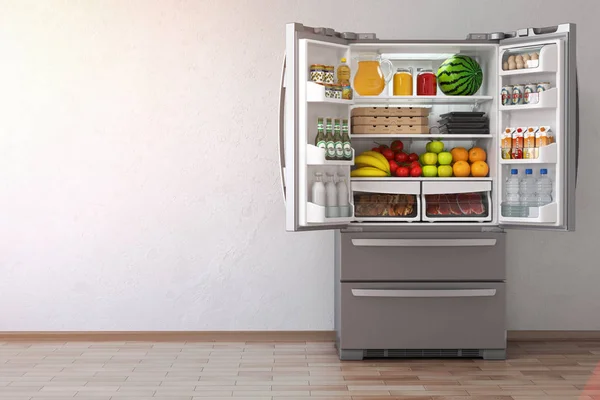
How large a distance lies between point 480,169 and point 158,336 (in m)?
2.44

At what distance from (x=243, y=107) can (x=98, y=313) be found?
5.72 feet

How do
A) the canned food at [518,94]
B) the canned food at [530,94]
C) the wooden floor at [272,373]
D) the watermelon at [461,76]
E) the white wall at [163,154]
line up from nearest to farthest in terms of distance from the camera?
the wooden floor at [272,373] → the canned food at [530,94] → the canned food at [518,94] → the watermelon at [461,76] → the white wall at [163,154]

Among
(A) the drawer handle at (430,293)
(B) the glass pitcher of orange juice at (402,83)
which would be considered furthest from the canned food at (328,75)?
(A) the drawer handle at (430,293)

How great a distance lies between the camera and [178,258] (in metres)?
5.34

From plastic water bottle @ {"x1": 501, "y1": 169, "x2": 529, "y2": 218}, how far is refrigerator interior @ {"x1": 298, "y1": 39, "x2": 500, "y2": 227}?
71mm

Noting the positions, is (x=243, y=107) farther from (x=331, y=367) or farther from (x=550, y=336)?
(x=550, y=336)

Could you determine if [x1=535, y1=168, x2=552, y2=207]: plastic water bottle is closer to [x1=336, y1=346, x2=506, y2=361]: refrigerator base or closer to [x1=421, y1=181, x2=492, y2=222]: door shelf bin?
[x1=421, y1=181, x2=492, y2=222]: door shelf bin

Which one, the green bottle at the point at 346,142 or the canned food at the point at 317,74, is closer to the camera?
the canned food at the point at 317,74

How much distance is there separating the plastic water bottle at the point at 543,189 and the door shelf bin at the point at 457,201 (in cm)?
30

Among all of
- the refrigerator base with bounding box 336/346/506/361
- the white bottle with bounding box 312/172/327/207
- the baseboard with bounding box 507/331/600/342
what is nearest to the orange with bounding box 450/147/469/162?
the white bottle with bounding box 312/172/327/207

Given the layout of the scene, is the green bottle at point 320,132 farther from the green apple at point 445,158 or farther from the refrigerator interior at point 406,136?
the green apple at point 445,158

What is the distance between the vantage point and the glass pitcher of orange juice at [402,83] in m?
4.92

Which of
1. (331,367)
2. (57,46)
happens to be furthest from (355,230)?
(57,46)

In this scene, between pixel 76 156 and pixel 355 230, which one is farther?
pixel 76 156
